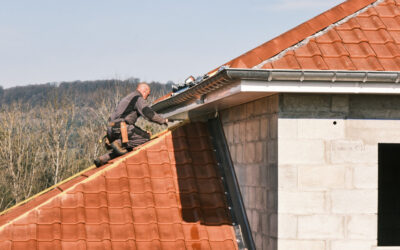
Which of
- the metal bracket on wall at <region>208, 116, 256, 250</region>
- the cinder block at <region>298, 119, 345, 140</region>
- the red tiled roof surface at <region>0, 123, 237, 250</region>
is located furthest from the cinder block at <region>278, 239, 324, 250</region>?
the red tiled roof surface at <region>0, 123, 237, 250</region>

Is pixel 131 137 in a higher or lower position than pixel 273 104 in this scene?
lower

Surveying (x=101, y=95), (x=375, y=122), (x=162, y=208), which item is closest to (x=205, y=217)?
(x=162, y=208)

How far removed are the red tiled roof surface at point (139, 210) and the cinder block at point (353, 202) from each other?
6.35 ft

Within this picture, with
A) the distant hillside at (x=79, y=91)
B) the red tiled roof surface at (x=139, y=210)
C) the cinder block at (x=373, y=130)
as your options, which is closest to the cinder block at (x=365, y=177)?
the cinder block at (x=373, y=130)

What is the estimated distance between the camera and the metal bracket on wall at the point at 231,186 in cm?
946

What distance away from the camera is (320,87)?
7.48m

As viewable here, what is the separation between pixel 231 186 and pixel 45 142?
42108mm

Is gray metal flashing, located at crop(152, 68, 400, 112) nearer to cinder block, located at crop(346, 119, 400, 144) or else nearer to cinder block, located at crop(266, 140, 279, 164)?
cinder block, located at crop(346, 119, 400, 144)

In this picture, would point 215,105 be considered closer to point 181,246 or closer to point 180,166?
point 180,166

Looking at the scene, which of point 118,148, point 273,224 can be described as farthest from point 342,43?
point 118,148

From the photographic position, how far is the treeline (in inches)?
1794

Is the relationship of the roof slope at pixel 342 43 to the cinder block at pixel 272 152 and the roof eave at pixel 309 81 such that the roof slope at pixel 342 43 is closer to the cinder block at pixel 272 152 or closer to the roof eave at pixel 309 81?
the roof eave at pixel 309 81

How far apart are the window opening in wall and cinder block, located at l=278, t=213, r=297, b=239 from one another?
5439 millimetres

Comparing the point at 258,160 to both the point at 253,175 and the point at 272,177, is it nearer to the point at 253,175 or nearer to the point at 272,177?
the point at 253,175
